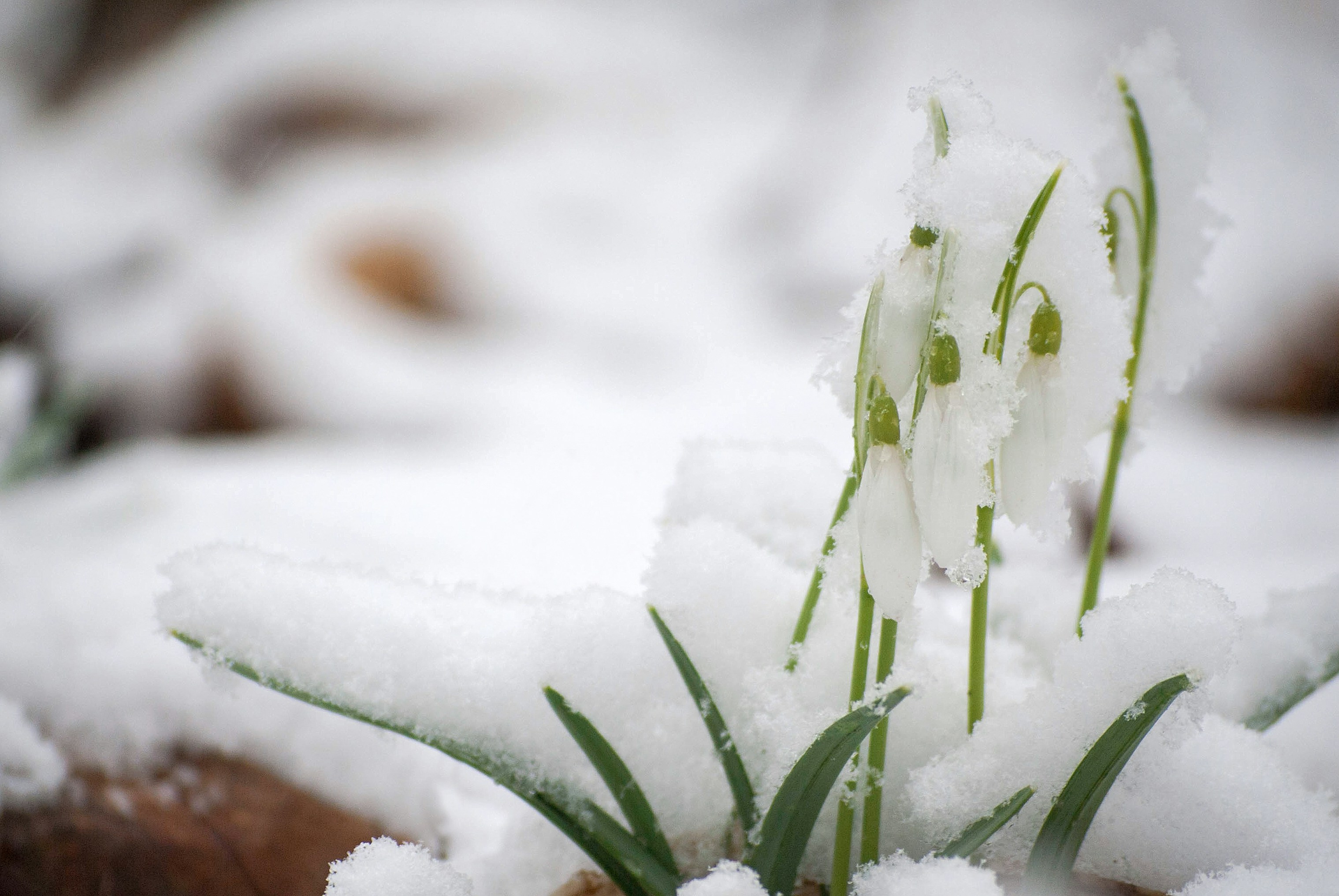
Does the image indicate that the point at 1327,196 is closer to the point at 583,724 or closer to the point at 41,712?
the point at 583,724

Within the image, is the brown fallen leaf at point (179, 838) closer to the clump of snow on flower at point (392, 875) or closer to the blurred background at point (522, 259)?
the clump of snow on flower at point (392, 875)

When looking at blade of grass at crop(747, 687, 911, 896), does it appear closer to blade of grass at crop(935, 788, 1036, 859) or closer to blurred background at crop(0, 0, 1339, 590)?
blade of grass at crop(935, 788, 1036, 859)

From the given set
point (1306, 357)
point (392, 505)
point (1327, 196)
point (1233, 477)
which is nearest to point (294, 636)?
point (392, 505)

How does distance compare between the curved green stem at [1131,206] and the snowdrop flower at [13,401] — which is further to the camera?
the snowdrop flower at [13,401]

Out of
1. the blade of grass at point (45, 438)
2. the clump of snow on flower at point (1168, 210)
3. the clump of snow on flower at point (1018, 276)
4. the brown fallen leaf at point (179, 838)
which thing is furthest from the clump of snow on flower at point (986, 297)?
the blade of grass at point (45, 438)

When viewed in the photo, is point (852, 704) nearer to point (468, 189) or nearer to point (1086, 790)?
point (1086, 790)

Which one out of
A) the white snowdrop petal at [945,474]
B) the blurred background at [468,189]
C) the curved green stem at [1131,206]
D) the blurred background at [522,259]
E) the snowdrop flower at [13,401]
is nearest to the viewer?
the white snowdrop petal at [945,474]

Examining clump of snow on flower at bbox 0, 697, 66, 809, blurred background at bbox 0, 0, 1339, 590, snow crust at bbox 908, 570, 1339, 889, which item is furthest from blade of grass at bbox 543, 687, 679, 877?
blurred background at bbox 0, 0, 1339, 590

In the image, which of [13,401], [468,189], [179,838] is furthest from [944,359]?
[468,189]
